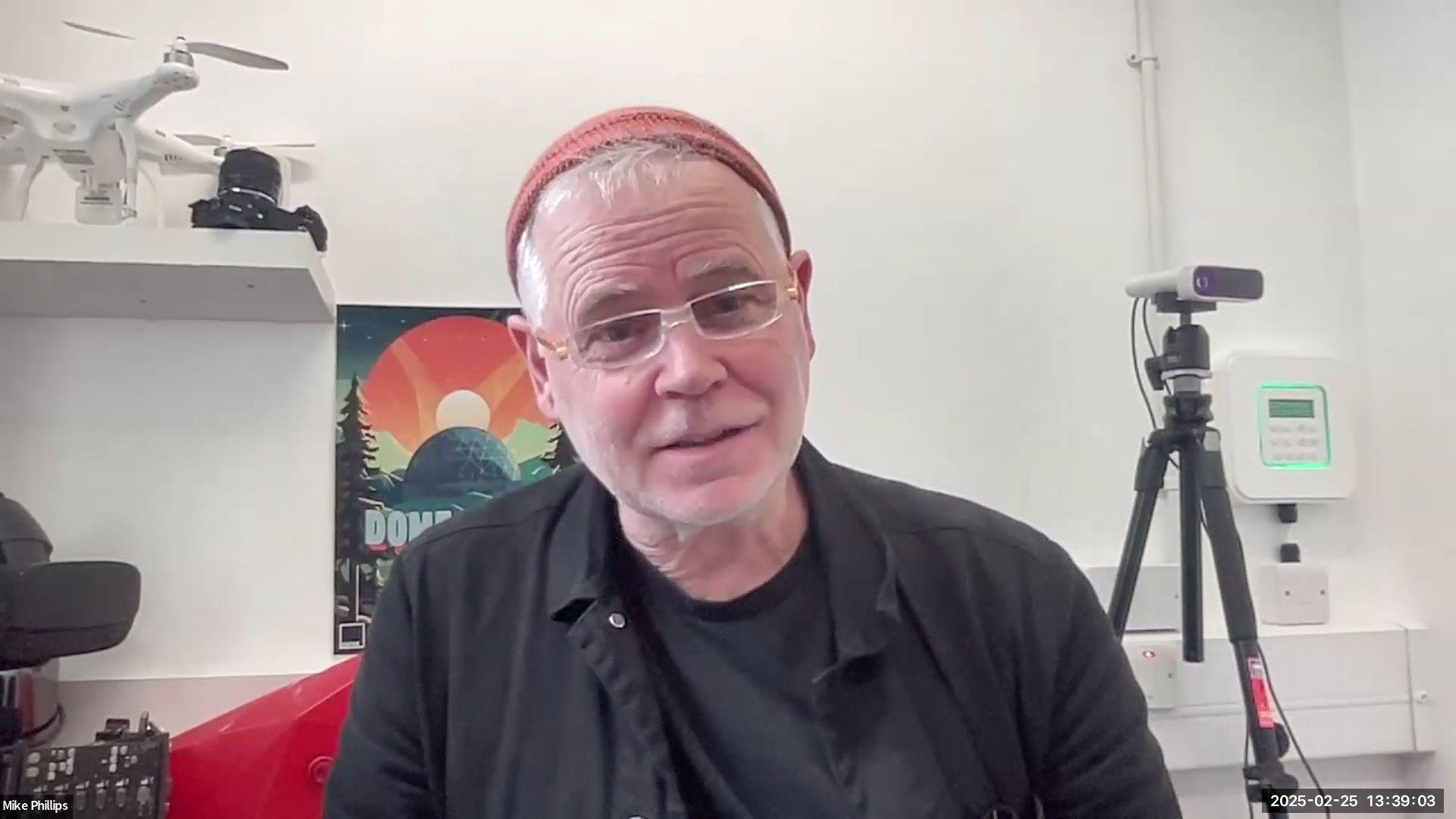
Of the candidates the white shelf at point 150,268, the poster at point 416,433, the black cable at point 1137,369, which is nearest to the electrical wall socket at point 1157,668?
the black cable at point 1137,369

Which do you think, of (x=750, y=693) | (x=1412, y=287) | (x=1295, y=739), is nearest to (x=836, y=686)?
(x=750, y=693)

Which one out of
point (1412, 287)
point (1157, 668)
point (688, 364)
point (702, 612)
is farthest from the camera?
point (1412, 287)

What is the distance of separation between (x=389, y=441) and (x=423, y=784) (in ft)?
2.19

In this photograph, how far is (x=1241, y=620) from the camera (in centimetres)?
144

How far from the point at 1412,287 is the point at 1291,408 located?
294 millimetres

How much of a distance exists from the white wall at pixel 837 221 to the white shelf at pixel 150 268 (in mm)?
112

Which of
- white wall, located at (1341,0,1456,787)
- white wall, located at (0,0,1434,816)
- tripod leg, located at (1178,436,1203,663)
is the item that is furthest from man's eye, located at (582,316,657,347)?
white wall, located at (1341,0,1456,787)

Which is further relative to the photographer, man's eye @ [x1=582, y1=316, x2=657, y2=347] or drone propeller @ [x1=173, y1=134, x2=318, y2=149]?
drone propeller @ [x1=173, y1=134, x2=318, y2=149]

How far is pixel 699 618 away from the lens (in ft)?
3.04

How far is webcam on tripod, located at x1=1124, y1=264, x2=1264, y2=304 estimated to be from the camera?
1.48 meters

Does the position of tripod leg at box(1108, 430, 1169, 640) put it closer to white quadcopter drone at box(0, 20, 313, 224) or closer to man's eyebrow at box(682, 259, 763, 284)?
man's eyebrow at box(682, 259, 763, 284)

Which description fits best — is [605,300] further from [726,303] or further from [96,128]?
[96,128]

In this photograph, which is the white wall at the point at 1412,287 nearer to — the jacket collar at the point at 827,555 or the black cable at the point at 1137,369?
the black cable at the point at 1137,369

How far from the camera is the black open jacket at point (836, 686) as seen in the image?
0.87m
